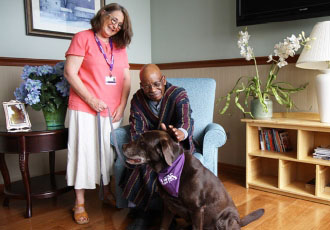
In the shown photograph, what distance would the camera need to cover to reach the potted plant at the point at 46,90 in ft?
7.47

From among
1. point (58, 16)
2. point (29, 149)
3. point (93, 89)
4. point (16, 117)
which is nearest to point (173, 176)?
point (93, 89)

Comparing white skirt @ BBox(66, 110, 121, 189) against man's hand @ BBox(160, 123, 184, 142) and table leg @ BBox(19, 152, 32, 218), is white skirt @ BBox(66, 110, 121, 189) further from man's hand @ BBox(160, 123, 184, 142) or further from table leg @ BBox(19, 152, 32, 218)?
man's hand @ BBox(160, 123, 184, 142)

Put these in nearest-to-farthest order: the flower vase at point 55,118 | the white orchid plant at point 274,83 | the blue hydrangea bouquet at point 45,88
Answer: the blue hydrangea bouquet at point 45,88 < the flower vase at point 55,118 < the white orchid plant at point 274,83

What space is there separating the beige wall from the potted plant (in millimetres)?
493

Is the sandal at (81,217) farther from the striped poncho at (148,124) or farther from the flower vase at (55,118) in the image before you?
the flower vase at (55,118)

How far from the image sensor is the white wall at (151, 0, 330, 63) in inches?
114

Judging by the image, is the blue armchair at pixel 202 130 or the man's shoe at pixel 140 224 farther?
the blue armchair at pixel 202 130

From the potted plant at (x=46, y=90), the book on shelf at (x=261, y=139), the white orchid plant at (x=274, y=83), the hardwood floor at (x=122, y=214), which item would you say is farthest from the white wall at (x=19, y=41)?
the book on shelf at (x=261, y=139)

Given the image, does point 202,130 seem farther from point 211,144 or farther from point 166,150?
point 166,150

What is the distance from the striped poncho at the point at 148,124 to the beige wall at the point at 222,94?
1.26 metres

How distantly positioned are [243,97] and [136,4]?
5.80 feet

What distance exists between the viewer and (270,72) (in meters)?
2.71

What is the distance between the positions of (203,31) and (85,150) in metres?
1.97

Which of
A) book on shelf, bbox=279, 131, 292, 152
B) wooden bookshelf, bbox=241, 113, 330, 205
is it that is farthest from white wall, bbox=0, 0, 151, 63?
book on shelf, bbox=279, 131, 292, 152
